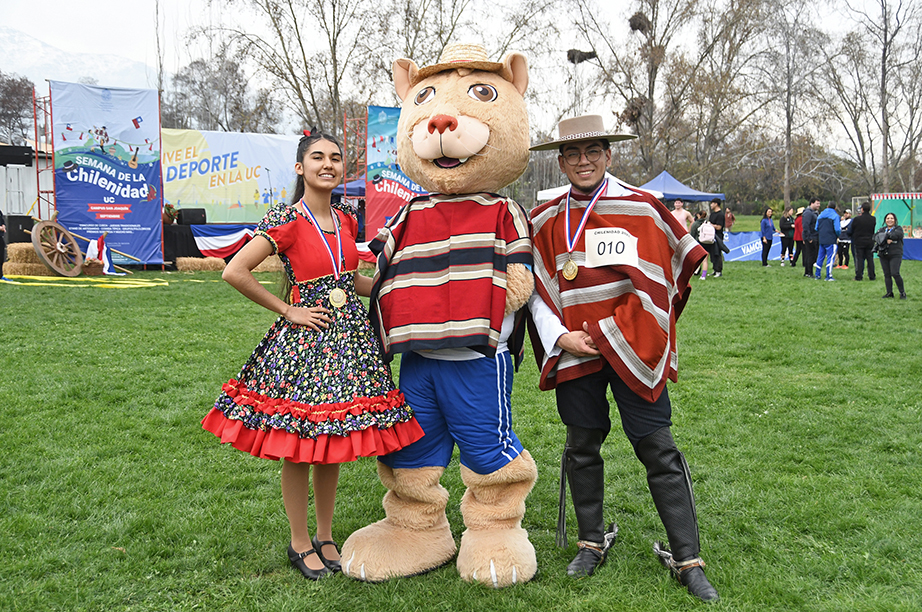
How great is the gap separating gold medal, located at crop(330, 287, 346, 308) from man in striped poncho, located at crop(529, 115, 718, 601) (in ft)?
2.55

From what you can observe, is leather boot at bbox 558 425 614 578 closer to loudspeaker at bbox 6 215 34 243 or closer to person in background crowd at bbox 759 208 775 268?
person in background crowd at bbox 759 208 775 268

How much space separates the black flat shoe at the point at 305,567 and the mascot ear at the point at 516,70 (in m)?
2.18

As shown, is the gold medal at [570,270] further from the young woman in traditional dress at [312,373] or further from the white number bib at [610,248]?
the young woman in traditional dress at [312,373]

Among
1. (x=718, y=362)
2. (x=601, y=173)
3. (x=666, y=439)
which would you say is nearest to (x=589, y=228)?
(x=601, y=173)

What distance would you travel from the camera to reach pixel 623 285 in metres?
2.78

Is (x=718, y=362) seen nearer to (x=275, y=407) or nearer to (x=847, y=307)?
(x=847, y=307)

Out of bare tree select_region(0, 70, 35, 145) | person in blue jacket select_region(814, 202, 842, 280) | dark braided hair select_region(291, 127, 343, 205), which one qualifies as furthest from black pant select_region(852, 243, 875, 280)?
bare tree select_region(0, 70, 35, 145)

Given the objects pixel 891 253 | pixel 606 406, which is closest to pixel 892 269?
pixel 891 253

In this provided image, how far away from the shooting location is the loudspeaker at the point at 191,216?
1780 cm

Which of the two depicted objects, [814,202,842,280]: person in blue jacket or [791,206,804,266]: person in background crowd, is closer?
[814,202,842,280]: person in blue jacket

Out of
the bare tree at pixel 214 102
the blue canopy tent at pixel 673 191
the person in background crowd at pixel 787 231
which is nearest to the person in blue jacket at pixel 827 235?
the person in background crowd at pixel 787 231

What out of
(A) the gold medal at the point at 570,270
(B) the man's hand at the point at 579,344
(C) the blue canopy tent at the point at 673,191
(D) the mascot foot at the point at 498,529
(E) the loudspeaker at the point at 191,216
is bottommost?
(D) the mascot foot at the point at 498,529

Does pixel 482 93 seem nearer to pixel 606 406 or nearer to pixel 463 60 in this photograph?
pixel 463 60

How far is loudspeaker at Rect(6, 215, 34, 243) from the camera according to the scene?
53.4 ft
